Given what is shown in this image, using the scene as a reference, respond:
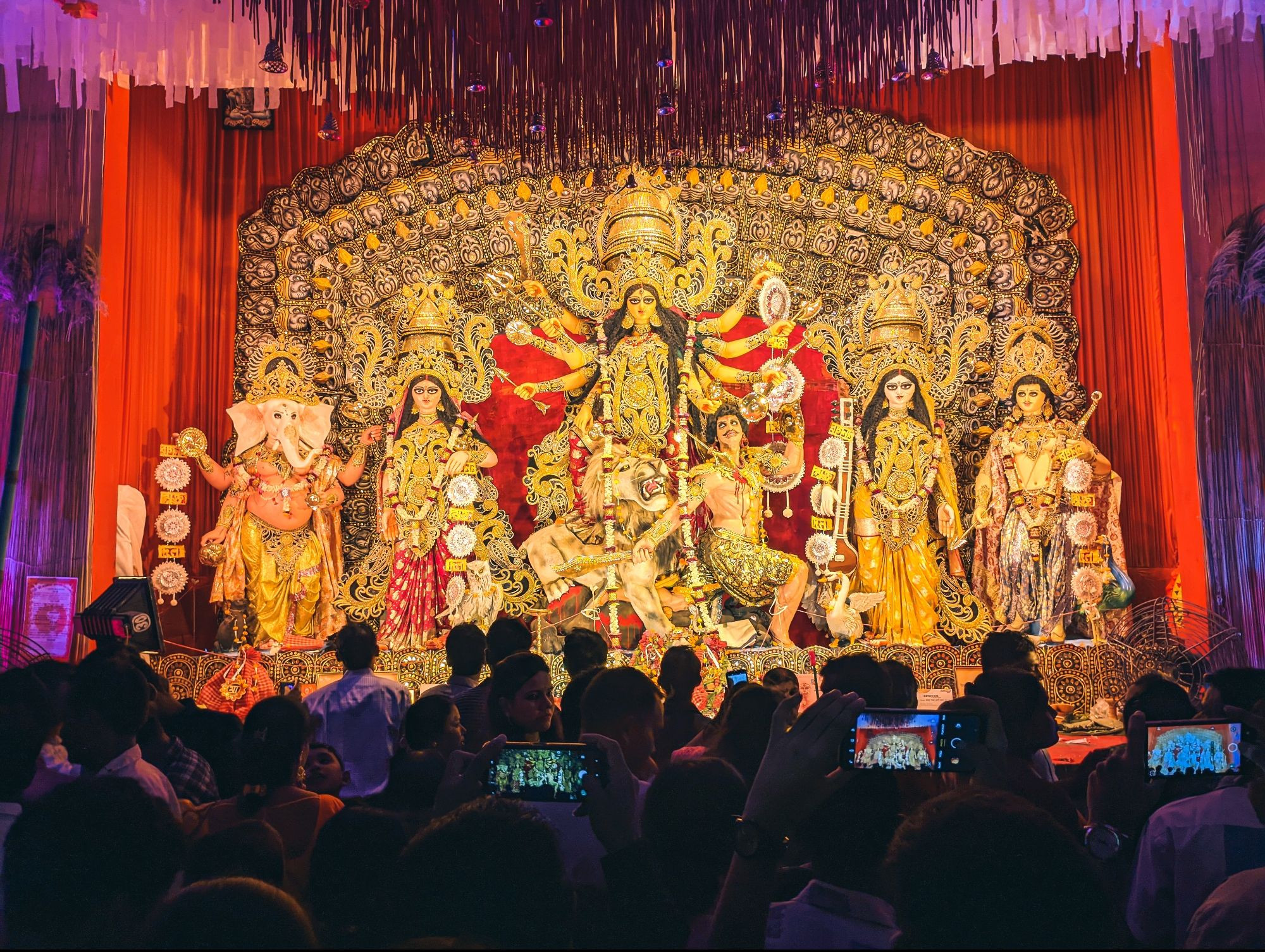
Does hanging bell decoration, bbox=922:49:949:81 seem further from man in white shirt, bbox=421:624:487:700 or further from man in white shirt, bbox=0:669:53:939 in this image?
man in white shirt, bbox=0:669:53:939

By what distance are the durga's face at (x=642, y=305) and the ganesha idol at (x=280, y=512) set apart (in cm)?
235

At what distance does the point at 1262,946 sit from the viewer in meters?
1.53

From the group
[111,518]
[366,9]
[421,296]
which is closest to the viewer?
[366,9]

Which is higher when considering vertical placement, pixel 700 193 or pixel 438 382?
pixel 700 193

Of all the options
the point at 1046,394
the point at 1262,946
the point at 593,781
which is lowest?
the point at 1262,946

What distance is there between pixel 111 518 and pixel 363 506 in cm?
214

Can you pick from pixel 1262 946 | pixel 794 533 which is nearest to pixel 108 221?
pixel 794 533

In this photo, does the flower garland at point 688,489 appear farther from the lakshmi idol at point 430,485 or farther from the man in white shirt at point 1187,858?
the man in white shirt at point 1187,858

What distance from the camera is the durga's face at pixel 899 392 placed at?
908 centimetres

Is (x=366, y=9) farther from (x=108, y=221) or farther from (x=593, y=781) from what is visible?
(x=108, y=221)

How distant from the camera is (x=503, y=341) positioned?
10242mm

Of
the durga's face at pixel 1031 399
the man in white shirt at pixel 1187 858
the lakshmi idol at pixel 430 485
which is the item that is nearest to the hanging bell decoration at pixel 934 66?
the man in white shirt at pixel 1187 858

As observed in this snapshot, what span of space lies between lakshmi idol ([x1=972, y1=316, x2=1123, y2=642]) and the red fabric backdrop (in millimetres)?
495

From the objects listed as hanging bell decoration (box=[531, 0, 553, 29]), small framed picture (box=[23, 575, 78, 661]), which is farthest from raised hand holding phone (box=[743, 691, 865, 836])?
small framed picture (box=[23, 575, 78, 661])
